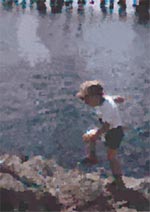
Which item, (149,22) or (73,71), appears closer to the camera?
(73,71)

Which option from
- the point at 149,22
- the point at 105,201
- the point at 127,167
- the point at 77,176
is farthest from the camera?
the point at 149,22

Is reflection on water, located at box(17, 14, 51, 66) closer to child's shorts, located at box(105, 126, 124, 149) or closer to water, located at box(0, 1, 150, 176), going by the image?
water, located at box(0, 1, 150, 176)

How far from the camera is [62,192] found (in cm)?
669

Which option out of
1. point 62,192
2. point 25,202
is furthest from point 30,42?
point 25,202

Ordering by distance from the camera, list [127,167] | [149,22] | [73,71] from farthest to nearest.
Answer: [149,22] → [73,71] → [127,167]

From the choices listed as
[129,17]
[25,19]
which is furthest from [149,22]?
[25,19]

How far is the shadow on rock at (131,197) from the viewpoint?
6688mm

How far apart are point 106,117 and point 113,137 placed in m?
0.27

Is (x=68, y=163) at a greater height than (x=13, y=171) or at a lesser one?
lesser

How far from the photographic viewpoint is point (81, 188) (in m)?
6.77

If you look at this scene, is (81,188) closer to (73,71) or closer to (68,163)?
(68,163)

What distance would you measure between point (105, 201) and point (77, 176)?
3.23 feet

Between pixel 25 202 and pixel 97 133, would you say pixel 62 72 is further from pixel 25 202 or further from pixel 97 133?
pixel 25 202

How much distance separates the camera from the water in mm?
10781
